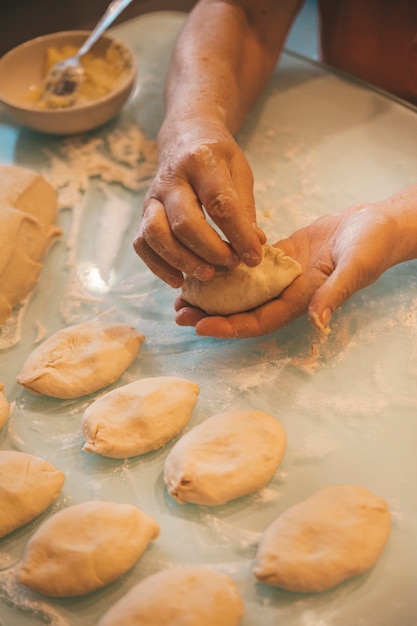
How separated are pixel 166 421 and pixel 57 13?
10.0 ft

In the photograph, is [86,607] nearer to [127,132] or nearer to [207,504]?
[207,504]

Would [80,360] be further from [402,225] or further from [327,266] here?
[402,225]

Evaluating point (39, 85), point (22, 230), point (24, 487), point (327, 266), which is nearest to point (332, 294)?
point (327, 266)

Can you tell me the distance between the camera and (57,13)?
3424mm

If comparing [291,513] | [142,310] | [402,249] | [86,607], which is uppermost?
[402,249]

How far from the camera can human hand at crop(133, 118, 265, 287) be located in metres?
1.30

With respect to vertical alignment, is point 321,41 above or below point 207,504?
above

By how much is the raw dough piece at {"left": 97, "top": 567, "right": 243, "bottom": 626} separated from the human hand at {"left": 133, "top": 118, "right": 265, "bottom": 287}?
64cm

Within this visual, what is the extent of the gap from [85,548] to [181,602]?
0.71ft

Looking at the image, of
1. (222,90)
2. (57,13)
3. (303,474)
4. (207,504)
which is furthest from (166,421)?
(57,13)

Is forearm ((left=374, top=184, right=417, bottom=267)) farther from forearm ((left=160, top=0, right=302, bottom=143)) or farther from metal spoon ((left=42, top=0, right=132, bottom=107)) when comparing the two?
metal spoon ((left=42, top=0, right=132, bottom=107))

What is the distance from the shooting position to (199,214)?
52.3 inches

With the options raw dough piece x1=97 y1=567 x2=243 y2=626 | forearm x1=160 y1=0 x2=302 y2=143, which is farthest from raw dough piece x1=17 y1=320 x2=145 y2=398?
forearm x1=160 y1=0 x2=302 y2=143

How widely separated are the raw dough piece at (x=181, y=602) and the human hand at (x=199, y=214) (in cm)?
64
